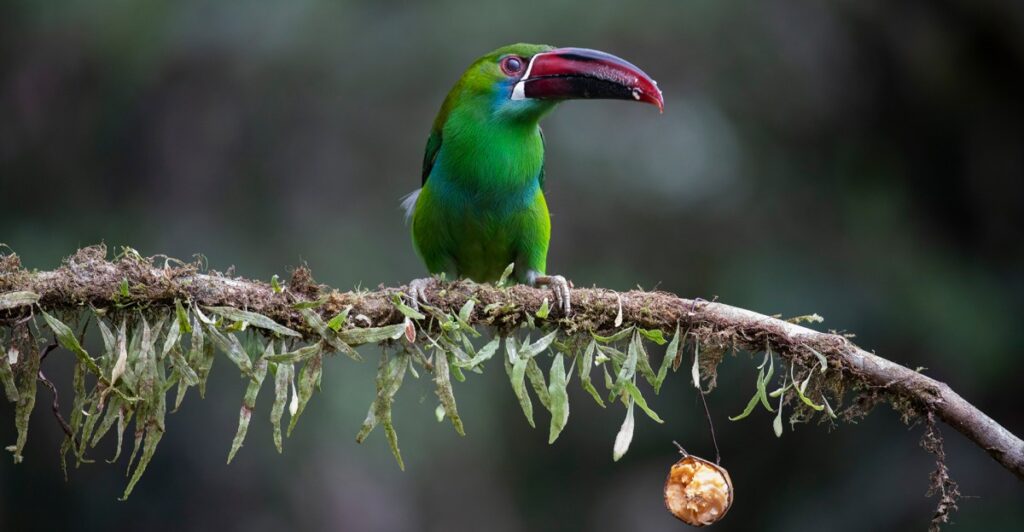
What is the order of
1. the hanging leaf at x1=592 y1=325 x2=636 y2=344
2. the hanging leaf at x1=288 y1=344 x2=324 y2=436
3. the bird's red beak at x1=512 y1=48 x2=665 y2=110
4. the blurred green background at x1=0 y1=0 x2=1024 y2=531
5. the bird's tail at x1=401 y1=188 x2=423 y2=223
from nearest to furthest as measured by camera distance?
the hanging leaf at x1=288 y1=344 x2=324 y2=436
the hanging leaf at x1=592 y1=325 x2=636 y2=344
the bird's red beak at x1=512 y1=48 x2=665 y2=110
the bird's tail at x1=401 y1=188 x2=423 y2=223
the blurred green background at x1=0 y1=0 x2=1024 y2=531

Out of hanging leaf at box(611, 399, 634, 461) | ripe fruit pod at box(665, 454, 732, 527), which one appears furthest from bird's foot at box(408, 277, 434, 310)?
ripe fruit pod at box(665, 454, 732, 527)

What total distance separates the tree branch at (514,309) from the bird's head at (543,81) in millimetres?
1031

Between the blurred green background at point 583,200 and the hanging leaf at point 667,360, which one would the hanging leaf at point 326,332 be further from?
the blurred green background at point 583,200

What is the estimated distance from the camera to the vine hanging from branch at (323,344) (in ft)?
8.32

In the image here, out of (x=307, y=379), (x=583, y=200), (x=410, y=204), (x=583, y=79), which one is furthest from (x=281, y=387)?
(x=583, y=200)

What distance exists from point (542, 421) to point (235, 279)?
176 inches

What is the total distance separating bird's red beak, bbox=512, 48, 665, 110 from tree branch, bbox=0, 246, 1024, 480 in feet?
3.29

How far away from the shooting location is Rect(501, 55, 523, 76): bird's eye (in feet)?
12.6

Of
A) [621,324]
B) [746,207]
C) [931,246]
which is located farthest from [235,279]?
[931,246]

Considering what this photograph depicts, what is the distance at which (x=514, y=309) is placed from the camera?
273cm

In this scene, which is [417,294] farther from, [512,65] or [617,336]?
[512,65]

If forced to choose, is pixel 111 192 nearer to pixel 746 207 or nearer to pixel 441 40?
pixel 441 40

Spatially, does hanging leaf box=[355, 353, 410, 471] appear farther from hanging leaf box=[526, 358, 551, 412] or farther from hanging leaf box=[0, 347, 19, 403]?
hanging leaf box=[0, 347, 19, 403]

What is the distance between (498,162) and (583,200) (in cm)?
247
